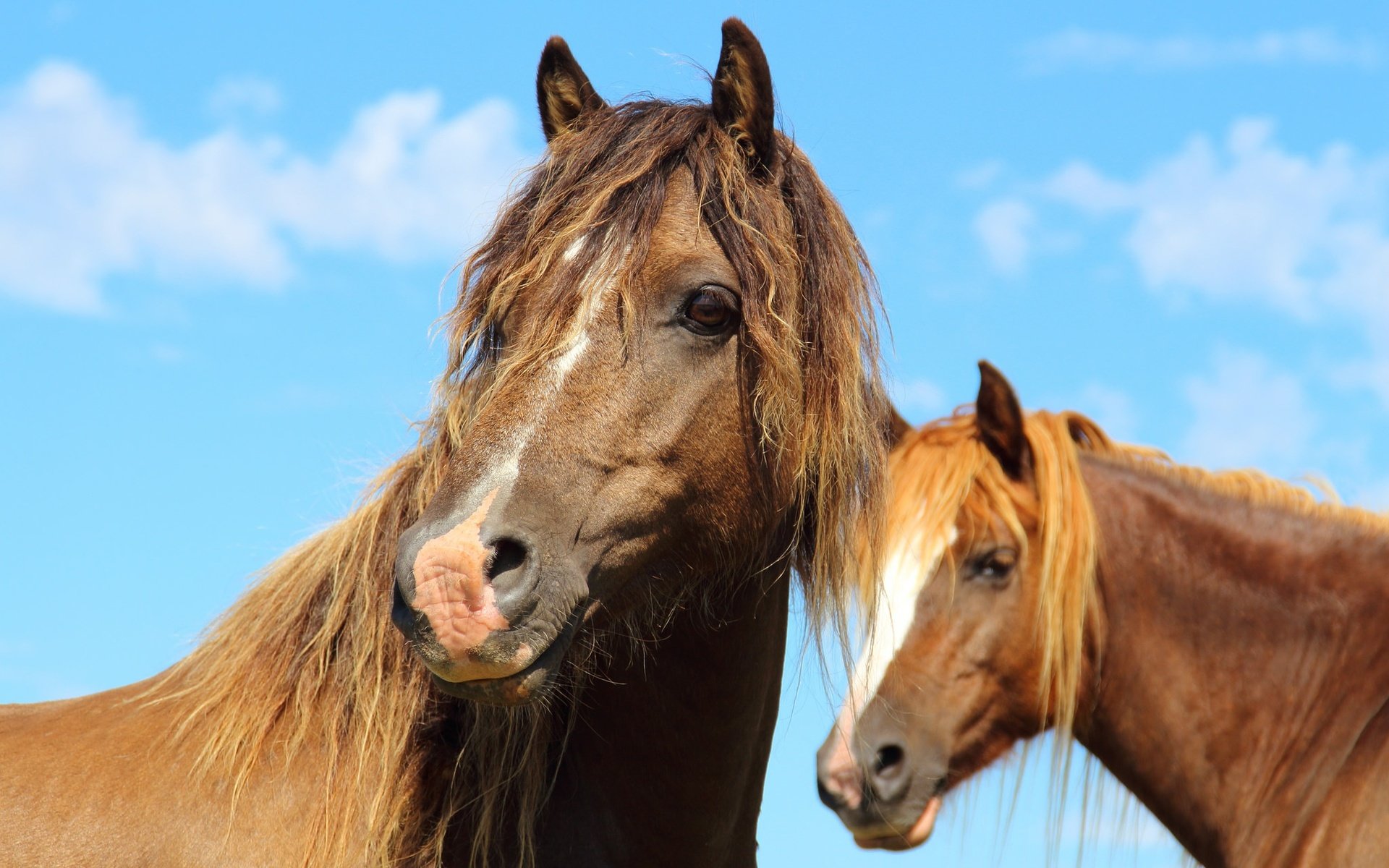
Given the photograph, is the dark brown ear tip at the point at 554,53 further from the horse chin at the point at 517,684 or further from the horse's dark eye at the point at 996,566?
the horse's dark eye at the point at 996,566

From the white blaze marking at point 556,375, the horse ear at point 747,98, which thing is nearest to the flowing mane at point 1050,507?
the horse ear at point 747,98

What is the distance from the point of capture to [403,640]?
2.62 meters

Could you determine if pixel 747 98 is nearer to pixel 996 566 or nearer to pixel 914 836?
pixel 996 566

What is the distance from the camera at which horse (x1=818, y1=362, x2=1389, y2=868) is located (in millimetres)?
4586

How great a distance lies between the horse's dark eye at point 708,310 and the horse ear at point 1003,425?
2.63 meters

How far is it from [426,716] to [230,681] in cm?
50

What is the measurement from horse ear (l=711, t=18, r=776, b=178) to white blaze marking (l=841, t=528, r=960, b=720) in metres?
2.19

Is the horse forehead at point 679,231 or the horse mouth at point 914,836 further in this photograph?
the horse mouth at point 914,836

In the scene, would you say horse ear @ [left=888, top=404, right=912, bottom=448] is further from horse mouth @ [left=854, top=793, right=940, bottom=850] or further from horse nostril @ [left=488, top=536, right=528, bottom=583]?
horse nostril @ [left=488, top=536, right=528, bottom=583]

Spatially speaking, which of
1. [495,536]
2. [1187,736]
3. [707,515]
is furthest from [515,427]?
[1187,736]

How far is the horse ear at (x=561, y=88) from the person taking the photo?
3.11m

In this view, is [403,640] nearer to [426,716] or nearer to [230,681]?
[426,716]

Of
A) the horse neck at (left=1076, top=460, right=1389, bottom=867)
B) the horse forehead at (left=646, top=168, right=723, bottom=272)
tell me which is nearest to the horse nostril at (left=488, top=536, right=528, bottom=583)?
the horse forehead at (left=646, top=168, right=723, bottom=272)

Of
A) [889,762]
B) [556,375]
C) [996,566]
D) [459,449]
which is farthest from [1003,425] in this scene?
[459,449]
